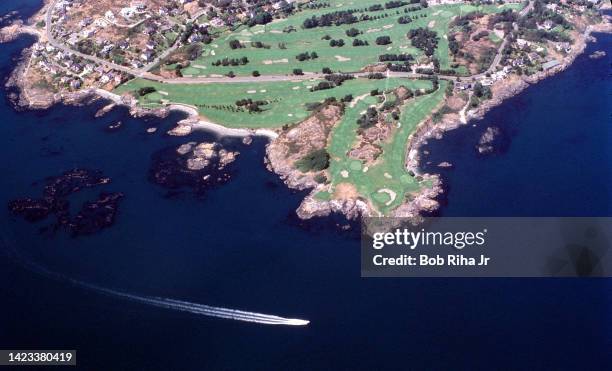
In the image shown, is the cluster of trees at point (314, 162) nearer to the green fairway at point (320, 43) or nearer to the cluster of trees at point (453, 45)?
the green fairway at point (320, 43)

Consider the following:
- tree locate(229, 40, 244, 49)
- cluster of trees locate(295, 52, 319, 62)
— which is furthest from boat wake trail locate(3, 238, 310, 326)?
tree locate(229, 40, 244, 49)

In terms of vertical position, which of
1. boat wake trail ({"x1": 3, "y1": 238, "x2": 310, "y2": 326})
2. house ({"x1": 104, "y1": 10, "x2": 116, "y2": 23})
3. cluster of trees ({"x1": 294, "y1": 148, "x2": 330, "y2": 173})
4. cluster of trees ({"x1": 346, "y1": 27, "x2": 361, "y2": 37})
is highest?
house ({"x1": 104, "y1": 10, "x2": 116, "y2": 23})

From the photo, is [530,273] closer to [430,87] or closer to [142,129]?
[430,87]

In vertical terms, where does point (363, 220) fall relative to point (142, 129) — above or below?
below

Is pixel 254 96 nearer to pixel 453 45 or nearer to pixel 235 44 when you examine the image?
pixel 235 44

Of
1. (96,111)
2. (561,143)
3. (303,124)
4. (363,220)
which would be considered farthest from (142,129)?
(561,143)

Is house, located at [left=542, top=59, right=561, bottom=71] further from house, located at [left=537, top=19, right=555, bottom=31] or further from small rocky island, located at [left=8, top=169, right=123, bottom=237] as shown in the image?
small rocky island, located at [left=8, top=169, right=123, bottom=237]
